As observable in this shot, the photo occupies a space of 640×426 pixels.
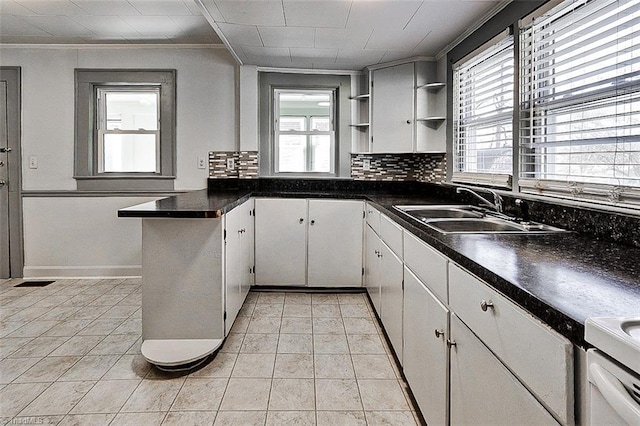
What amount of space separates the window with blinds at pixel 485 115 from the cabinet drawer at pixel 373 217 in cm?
68

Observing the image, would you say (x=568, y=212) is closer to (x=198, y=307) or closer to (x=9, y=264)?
(x=198, y=307)

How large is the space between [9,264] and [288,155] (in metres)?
2.97

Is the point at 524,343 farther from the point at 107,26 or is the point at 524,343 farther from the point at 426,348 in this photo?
the point at 107,26

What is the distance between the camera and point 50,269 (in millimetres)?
4195

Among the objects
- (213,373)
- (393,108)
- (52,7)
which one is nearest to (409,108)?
(393,108)

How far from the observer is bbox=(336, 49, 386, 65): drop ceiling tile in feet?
11.3

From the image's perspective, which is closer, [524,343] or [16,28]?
[524,343]

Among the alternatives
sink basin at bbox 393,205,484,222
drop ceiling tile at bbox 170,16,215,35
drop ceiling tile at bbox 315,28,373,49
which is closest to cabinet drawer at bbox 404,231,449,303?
sink basin at bbox 393,205,484,222

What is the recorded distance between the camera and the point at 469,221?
2254 mm

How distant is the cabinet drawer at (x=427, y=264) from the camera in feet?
4.90

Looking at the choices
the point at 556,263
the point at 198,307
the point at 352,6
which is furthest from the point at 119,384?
the point at 352,6

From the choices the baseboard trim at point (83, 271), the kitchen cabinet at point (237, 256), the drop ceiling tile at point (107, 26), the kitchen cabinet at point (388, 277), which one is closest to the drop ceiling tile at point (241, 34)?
the drop ceiling tile at point (107, 26)

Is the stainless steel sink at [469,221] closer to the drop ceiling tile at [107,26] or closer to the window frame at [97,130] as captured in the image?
the window frame at [97,130]

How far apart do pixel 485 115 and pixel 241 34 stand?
6.03ft
